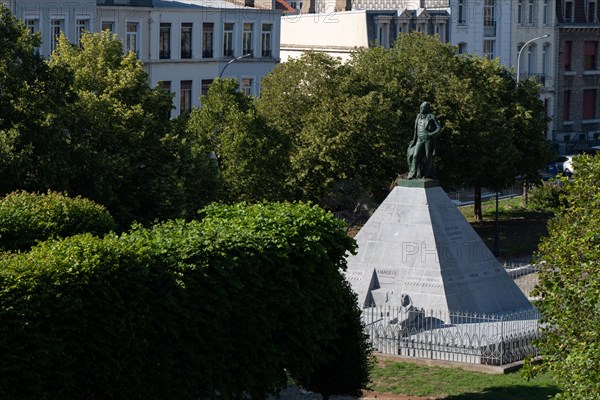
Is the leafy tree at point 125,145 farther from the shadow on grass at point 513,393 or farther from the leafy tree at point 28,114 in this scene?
the shadow on grass at point 513,393

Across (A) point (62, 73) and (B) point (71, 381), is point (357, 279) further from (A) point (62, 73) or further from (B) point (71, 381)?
(B) point (71, 381)

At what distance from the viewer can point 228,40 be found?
3044 inches

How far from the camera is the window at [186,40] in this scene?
7449cm

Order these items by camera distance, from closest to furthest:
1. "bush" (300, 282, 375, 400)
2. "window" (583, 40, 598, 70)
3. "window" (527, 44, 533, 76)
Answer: "bush" (300, 282, 375, 400) < "window" (527, 44, 533, 76) < "window" (583, 40, 598, 70)

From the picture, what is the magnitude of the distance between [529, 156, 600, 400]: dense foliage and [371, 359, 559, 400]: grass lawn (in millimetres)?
7964

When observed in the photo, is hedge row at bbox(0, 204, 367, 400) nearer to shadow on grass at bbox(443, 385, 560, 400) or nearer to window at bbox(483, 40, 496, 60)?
shadow on grass at bbox(443, 385, 560, 400)

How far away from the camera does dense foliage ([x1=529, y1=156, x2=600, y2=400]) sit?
27.8 meters

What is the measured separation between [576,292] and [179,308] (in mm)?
8205

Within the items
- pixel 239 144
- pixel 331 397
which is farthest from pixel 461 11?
pixel 331 397

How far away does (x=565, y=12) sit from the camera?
108625 mm

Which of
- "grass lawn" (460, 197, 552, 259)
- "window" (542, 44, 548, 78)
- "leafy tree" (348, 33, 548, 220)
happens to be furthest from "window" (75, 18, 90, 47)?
"window" (542, 44, 548, 78)

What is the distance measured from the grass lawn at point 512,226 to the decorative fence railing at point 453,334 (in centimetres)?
1930

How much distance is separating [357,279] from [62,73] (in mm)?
11857

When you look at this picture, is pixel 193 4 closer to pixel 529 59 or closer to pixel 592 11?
pixel 529 59
